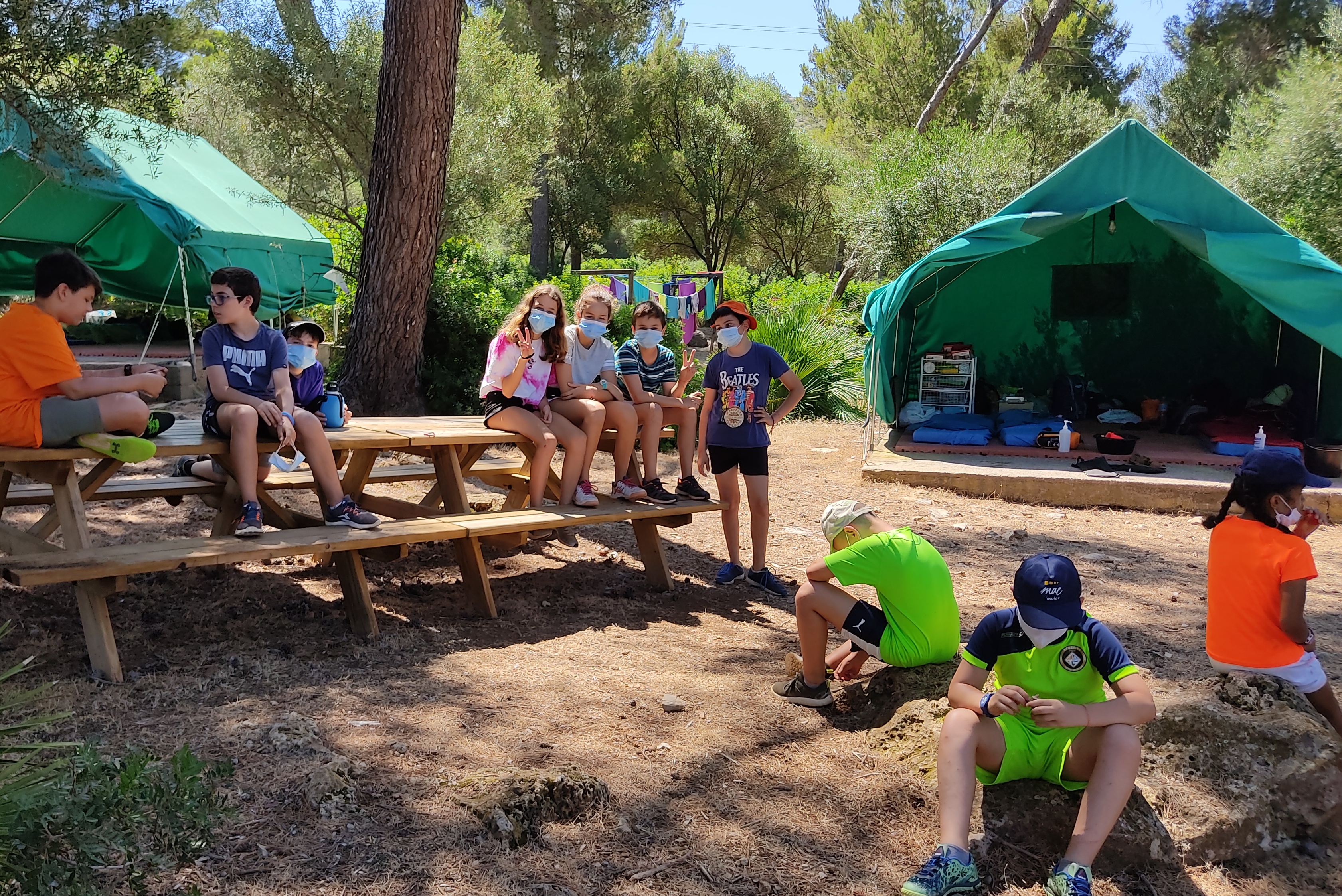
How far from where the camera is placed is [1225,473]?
8547mm

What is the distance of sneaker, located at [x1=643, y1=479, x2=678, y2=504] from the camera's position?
5.50 m

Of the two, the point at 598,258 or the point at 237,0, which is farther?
the point at 598,258

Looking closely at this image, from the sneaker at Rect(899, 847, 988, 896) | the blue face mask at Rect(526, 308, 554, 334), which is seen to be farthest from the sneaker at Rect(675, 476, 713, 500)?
the sneaker at Rect(899, 847, 988, 896)

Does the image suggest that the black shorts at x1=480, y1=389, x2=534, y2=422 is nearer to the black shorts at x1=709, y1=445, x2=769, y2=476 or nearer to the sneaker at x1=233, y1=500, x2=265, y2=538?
the black shorts at x1=709, y1=445, x2=769, y2=476

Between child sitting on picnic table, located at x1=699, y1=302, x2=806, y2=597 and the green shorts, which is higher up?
child sitting on picnic table, located at x1=699, y1=302, x2=806, y2=597

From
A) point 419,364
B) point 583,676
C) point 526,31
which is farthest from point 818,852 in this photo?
point 526,31


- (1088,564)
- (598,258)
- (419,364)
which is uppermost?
(598,258)

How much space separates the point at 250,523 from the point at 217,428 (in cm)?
48

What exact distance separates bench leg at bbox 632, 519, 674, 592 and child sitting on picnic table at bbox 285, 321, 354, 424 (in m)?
1.70

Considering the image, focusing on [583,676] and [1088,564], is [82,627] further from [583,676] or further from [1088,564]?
[1088,564]

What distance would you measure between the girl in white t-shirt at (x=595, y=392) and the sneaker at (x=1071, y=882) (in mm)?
3064

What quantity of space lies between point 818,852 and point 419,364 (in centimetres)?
638

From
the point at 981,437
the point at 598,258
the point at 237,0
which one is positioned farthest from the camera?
the point at 598,258

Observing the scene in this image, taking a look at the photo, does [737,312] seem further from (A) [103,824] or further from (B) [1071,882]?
(A) [103,824]
